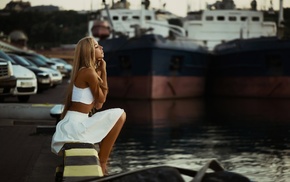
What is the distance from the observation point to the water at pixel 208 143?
11.1 m

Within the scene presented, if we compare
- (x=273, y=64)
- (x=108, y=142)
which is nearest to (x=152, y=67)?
(x=273, y=64)

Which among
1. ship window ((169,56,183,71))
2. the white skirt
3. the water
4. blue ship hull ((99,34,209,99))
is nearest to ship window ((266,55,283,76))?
blue ship hull ((99,34,209,99))

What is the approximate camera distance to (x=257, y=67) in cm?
3966

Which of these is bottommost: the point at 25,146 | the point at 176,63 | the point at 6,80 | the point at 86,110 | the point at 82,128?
the point at 176,63

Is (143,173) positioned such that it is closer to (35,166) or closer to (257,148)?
(35,166)

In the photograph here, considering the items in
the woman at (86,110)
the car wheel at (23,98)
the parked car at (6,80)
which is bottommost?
the car wheel at (23,98)

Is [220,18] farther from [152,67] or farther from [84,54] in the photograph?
[84,54]

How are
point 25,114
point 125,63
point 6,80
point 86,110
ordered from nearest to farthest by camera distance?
point 86,110
point 25,114
point 6,80
point 125,63

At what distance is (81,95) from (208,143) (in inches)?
296

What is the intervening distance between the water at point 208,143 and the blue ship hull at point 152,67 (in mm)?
12925

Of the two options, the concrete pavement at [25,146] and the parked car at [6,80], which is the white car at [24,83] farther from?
the concrete pavement at [25,146]

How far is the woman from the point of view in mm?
7375

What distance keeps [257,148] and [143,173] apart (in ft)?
30.4

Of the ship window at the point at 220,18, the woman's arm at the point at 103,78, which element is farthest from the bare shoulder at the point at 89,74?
the ship window at the point at 220,18
